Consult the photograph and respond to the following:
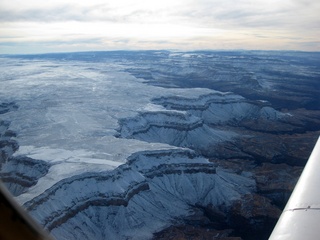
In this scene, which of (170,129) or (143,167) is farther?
(170,129)

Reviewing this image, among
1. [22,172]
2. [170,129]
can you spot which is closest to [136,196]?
[22,172]

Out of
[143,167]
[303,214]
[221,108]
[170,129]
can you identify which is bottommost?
[221,108]

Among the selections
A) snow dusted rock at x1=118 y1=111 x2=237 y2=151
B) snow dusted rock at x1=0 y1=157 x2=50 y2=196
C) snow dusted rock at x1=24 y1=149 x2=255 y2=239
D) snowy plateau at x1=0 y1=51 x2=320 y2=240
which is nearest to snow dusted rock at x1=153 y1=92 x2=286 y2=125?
snowy plateau at x1=0 y1=51 x2=320 y2=240

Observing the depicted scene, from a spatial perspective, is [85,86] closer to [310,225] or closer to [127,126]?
[127,126]

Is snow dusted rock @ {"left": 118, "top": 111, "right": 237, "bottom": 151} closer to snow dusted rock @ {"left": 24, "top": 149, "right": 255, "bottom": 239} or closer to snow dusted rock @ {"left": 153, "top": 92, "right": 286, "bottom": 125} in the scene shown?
snow dusted rock @ {"left": 153, "top": 92, "right": 286, "bottom": 125}

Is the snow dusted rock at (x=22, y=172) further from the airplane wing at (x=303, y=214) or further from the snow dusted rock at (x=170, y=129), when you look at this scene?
the airplane wing at (x=303, y=214)

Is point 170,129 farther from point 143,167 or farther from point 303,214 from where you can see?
point 303,214

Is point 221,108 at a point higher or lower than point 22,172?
lower
